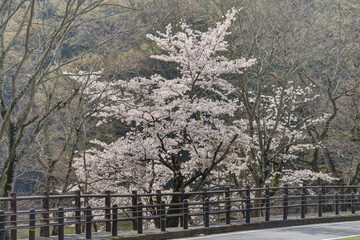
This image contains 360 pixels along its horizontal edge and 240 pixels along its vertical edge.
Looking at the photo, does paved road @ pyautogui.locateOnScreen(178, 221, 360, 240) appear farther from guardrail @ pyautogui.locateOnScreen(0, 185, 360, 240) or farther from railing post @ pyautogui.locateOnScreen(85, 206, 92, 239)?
railing post @ pyautogui.locateOnScreen(85, 206, 92, 239)

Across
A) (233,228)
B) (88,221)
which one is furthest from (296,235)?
(88,221)

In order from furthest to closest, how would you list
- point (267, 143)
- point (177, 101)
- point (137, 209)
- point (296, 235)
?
1. point (267, 143)
2. point (177, 101)
3. point (296, 235)
4. point (137, 209)

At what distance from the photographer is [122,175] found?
26.4m

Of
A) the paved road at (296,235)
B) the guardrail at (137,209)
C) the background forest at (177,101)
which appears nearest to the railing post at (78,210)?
the guardrail at (137,209)

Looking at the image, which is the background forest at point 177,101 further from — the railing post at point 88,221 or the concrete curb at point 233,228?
the railing post at point 88,221

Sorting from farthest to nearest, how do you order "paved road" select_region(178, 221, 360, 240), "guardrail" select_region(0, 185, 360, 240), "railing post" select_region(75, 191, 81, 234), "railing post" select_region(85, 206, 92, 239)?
"paved road" select_region(178, 221, 360, 240) < "railing post" select_region(75, 191, 81, 234) < "railing post" select_region(85, 206, 92, 239) < "guardrail" select_region(0, 185, 360, 240)

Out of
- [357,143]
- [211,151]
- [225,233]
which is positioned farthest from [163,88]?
[357,143]

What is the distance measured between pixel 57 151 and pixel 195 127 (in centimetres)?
988

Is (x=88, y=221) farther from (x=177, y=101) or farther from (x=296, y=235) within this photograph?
(x=177, y=101)

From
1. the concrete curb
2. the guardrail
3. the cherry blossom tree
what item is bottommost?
the concrete curb

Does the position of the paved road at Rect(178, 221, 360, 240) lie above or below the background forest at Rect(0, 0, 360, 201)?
below

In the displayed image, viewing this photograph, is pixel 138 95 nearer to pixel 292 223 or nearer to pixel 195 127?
pixel 195 127

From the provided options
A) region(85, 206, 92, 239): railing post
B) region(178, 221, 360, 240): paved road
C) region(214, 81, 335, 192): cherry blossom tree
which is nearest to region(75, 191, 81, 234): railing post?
region(85, 206, 92, 239): railing post

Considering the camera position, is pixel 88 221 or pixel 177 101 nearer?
pixel 88 221
